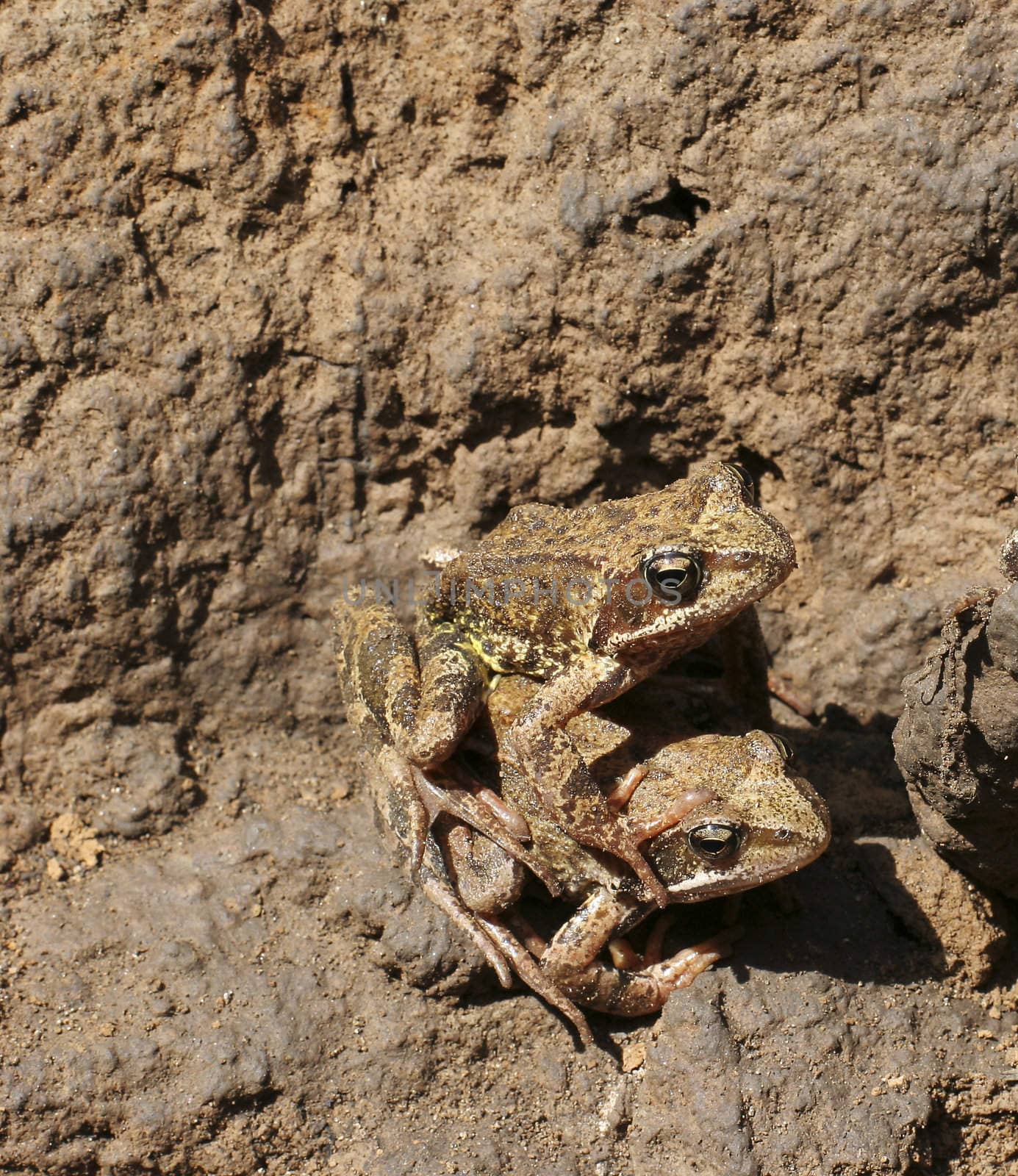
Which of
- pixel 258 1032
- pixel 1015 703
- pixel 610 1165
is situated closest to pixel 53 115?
pixel 258 1032

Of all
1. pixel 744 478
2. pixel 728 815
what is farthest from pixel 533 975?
pixel 744 478

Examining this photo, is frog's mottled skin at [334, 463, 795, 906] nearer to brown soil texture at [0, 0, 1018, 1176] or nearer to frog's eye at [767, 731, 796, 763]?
frog's eye at [767, 731, 796, 763]

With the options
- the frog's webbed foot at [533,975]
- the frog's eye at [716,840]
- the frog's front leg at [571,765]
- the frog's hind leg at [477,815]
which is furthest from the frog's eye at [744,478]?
the frog's webbed foot at [533,975]

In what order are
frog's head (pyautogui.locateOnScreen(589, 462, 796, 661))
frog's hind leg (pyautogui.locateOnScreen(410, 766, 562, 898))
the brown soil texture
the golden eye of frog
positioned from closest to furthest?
frog's head (pyautogui.locateOnScreen(589, 462, 796, 661))
the golden eye of frog
the brown soil texture
frog's hind leg (pyautogui.locateOnScreen(410, 766, 562, 898))


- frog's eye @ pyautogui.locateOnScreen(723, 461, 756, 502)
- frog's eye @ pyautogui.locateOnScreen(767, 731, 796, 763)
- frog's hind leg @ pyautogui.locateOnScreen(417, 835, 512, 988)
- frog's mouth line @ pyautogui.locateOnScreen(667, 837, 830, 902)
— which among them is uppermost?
frog's eye @ pyautogui.locateOnScreen(723, 461, 756, 502)

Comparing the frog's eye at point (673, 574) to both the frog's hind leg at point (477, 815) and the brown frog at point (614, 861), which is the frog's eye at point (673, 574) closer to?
the brown frog at point (614, 861)

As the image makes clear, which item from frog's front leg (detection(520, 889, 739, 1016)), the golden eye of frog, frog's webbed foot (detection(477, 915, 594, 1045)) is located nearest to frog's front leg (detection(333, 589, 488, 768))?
the golden eye of frog

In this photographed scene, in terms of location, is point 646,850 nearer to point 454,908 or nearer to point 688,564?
point 454,908
